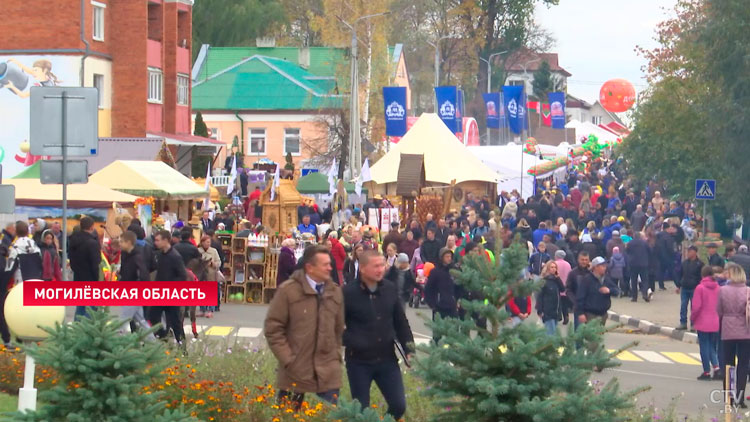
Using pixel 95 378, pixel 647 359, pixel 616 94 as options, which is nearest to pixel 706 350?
pixel 647 359

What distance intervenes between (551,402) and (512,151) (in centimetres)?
4740

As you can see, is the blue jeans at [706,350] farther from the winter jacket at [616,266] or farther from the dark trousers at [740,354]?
the winter jacket at [616,266]

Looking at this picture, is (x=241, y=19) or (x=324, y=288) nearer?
(x=324, y=288)

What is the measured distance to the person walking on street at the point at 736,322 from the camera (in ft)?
49.5

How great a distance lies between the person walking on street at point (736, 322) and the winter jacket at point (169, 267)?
668 cm

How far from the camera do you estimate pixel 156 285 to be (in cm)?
909

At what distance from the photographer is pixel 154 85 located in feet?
150

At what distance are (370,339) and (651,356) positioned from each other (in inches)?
460

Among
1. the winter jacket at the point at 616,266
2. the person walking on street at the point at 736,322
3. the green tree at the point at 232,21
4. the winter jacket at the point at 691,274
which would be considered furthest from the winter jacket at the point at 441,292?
the green tree at the point at 232,21

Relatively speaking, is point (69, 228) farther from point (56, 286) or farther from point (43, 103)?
point (56, 286)

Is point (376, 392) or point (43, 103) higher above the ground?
point (43, 103)

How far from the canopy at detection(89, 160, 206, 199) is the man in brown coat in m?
19.2

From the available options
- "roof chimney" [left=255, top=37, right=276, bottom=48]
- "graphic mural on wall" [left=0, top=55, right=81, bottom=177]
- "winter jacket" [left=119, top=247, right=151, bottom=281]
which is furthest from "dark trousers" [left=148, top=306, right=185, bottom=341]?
"roof chimney" [left=255, top=37, right=276, bottom=48]

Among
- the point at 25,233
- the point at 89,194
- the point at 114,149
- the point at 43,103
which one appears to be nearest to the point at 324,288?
the point at 43,103
